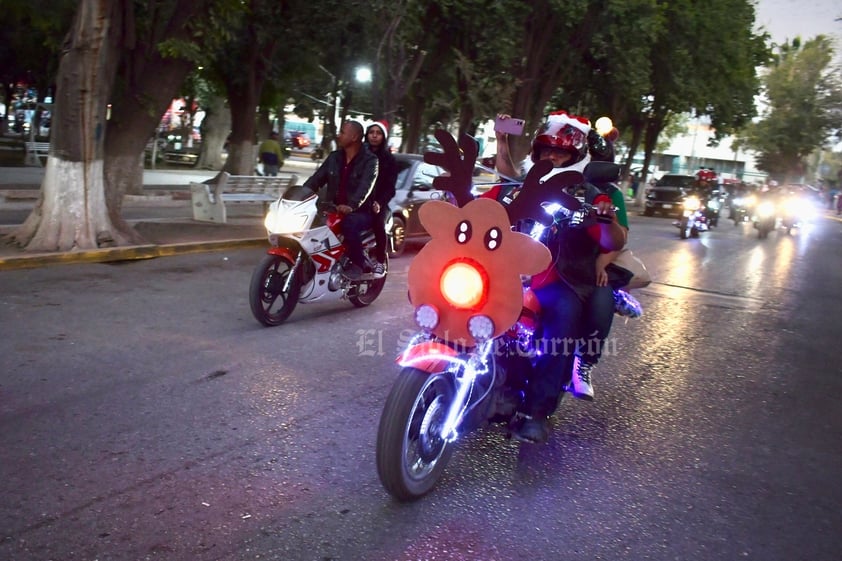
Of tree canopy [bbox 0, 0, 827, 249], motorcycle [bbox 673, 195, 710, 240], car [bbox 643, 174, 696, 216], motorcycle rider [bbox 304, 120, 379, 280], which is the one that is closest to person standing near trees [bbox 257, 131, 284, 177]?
tree canopy [bbox 0, 0, 827, 249]

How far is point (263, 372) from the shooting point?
565cm

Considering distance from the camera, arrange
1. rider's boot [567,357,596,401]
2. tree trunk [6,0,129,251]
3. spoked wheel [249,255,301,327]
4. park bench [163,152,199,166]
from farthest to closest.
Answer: park bench [163,152,199,166] < tree trunk [6,0,129,251] < spoked wheel [249,255,301,327] < rider's boot [567,357,596,401]

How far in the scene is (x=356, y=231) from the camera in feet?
24.1

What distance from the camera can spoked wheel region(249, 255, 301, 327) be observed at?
6805mm

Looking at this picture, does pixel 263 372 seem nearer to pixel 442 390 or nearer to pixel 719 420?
pixel 442 390

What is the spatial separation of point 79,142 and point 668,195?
25453 mm

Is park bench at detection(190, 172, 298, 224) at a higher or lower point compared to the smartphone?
lower

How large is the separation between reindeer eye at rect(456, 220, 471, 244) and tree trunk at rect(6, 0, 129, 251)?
25.5ft

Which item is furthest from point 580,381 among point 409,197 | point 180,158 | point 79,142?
point 180,158

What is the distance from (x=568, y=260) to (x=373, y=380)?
1957mm

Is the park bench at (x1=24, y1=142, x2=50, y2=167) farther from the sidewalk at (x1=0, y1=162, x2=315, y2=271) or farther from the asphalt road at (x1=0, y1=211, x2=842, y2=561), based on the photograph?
the asphalt road at (x1=0, y1=211, x2=842, y2=561)

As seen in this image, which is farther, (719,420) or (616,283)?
(719,420)

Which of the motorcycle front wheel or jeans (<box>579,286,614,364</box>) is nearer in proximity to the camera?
jeans (<box>579,286,614,364</box>)

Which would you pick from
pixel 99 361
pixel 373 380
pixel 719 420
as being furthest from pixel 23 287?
pixel 719 420
